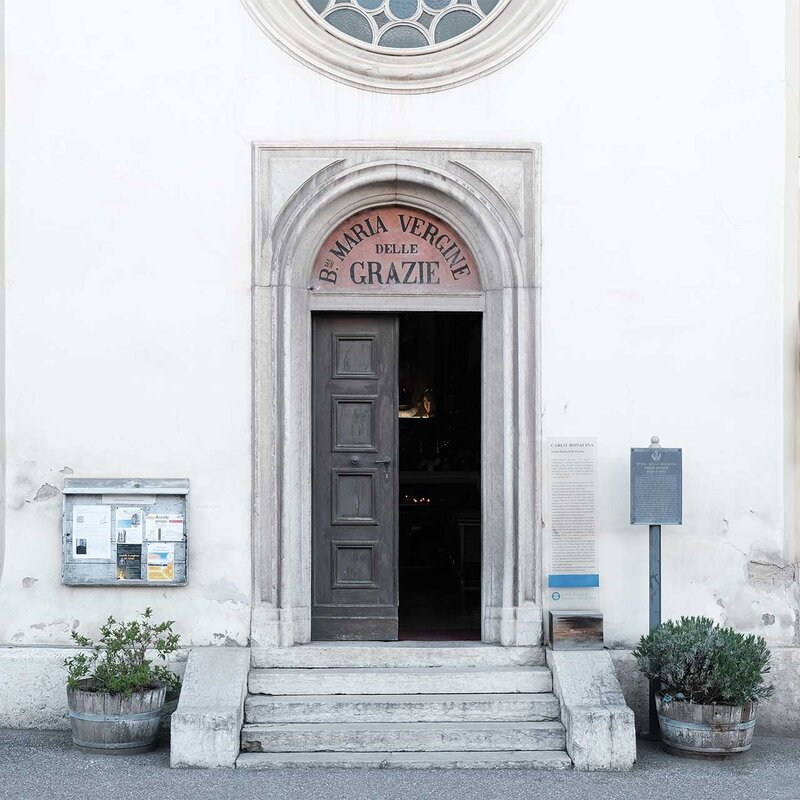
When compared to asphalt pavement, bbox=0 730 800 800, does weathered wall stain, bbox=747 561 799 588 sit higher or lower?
higher

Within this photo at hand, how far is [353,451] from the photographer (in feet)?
30.3

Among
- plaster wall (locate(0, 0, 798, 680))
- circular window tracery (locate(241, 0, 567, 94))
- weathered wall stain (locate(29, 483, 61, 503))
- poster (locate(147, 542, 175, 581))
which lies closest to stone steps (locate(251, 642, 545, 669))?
plaster wall (locate(0, 0, 798, 680))

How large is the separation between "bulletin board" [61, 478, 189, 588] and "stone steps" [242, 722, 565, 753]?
1279 millimetres

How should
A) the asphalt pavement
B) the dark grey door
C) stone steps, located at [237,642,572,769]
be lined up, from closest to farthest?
the asphalt pavement
stone steps, located at [237,642,572,769]
the dark grey door

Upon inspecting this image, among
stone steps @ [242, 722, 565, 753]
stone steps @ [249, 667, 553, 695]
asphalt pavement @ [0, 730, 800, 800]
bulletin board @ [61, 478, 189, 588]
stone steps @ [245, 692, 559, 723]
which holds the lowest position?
asphalt pavement @ [0, 730, 800, 800]

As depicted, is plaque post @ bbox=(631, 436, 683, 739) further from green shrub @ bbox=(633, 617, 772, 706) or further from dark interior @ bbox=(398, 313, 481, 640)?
dark interior @ bbox=(398, 313, 481, 640)

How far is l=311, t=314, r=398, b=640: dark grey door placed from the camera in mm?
9211

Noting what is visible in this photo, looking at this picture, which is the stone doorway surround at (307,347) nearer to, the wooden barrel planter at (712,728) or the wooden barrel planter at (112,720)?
the wooden barrel planter at (112,720)

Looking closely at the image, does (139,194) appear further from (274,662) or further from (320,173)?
(274,662)

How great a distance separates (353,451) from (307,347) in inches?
32.1

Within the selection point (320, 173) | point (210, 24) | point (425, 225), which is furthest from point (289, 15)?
point (425, 225)

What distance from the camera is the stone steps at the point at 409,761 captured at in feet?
25.8

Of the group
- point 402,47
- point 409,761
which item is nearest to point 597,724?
point 409,761

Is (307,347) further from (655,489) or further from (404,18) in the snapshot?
(655,489)
